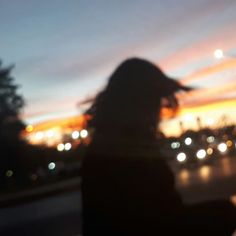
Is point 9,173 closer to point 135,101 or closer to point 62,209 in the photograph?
point 62,209

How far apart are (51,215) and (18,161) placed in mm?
18778

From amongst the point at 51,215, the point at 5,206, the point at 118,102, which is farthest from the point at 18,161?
the point at 118,102

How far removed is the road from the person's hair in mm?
5488

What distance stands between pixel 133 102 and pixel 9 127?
35299 mm

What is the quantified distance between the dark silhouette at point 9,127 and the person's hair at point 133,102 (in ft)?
70.6

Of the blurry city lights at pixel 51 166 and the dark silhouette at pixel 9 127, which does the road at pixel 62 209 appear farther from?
the blurry city lights at pixel 51 166

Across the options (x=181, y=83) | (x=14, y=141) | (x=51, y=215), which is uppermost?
(x=14, y=141)

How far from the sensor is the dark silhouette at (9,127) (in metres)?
32.1

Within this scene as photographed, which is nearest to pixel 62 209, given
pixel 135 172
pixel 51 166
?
pixel 135 172

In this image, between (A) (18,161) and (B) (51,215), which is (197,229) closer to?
(B) (51,215)

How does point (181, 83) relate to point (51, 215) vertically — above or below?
above

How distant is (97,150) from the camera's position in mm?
2869

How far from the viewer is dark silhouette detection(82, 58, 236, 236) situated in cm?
260

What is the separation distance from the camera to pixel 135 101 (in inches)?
114
